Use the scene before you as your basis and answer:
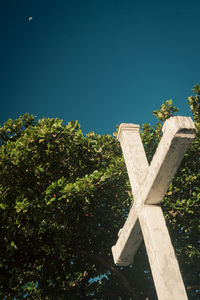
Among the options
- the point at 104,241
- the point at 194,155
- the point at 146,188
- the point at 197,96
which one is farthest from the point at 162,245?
the point at 197,96

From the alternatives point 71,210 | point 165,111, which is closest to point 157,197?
point 71,210

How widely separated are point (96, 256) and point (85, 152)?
4.21m

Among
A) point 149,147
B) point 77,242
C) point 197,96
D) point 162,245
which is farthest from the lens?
point 197,96

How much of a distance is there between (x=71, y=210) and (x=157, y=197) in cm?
474

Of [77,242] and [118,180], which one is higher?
[118,180]

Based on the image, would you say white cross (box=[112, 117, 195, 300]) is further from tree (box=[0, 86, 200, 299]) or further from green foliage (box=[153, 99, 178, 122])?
green foliage (box=[153, 99, 178, 122])

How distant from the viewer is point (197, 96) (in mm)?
12227

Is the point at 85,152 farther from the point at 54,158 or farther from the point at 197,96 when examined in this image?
the point at 197,96

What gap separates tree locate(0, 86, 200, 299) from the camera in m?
7.00

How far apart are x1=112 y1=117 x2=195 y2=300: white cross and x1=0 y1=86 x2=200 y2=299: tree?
108 inches

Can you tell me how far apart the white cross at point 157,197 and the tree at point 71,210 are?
275cm

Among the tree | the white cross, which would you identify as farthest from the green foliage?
the white cross

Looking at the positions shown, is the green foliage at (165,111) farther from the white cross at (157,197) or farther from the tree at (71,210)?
the white cross at (157,197)

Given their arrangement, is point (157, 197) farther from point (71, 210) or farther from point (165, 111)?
point (165, 111)
